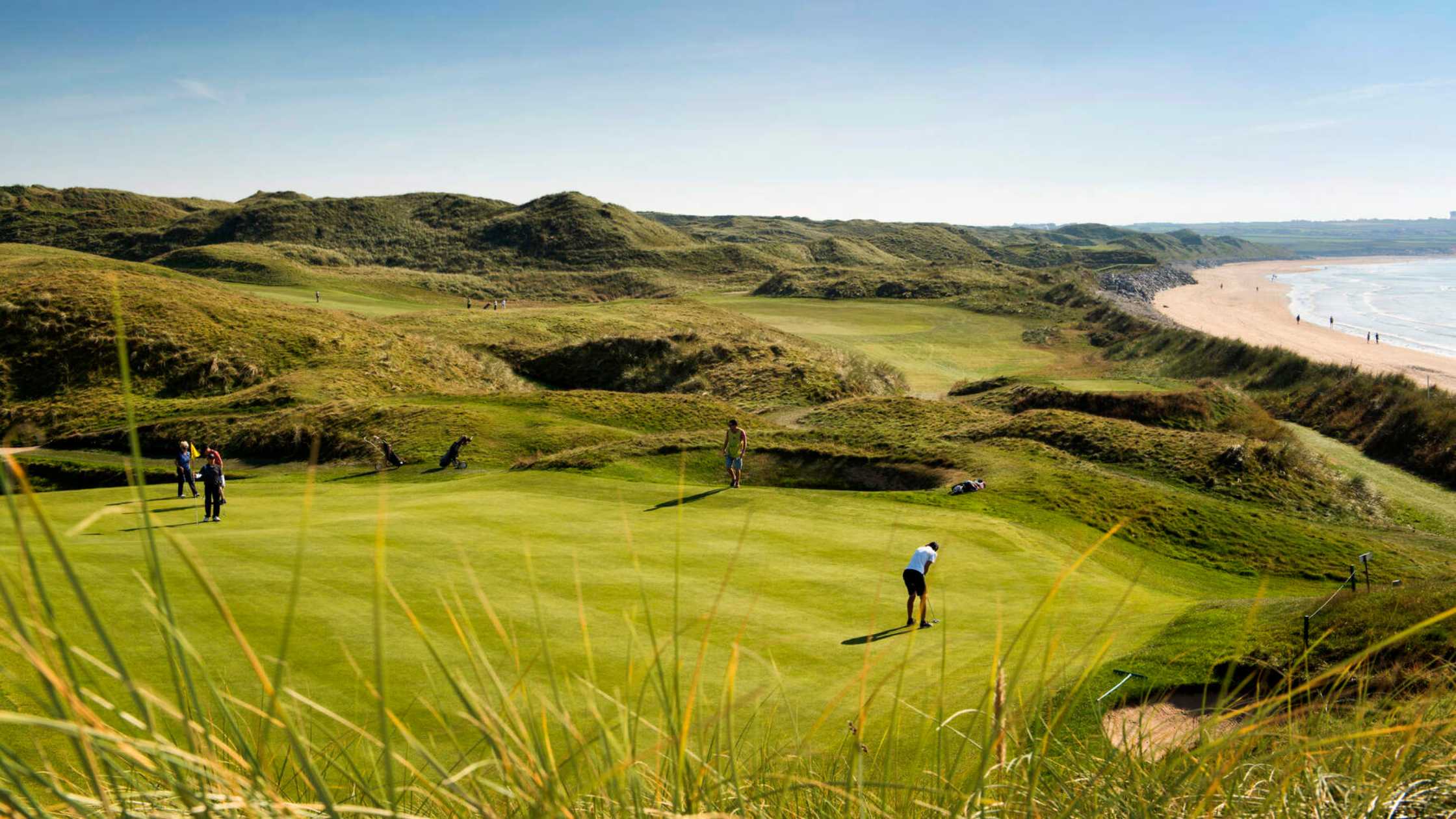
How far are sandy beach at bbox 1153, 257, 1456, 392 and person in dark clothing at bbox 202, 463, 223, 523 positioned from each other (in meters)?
56.2

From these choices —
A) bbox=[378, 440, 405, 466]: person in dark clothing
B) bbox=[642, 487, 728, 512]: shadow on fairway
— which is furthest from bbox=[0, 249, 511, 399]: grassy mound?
bbox=[642, 487, 728, 512]: shadow on fairway

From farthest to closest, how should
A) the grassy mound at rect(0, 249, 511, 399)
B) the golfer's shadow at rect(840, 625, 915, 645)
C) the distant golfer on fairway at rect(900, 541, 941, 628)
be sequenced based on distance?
1. the grassy mound at rect(0, 249, 511, 399)
2. the distant golfer on fairway at rect(900, 541, 941, 628)
3. the golfer's shadow at rect(840, 625, 915, 645)

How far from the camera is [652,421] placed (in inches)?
1582

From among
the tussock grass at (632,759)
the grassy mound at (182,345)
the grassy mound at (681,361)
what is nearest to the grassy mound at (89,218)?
the grassy mound at (182,345)

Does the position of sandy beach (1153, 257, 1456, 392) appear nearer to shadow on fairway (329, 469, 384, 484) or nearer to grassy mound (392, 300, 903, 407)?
grassy mound (392, 300, 903, 407)

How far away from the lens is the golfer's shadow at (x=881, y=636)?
11.4 m

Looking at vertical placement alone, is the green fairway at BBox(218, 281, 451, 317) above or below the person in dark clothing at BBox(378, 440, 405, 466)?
above

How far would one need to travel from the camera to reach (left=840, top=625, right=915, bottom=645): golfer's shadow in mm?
11359

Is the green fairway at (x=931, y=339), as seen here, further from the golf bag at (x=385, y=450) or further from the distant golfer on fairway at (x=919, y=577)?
the distant golfer on fairway at (x=919, y=577)

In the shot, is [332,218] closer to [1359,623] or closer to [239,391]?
[239,391]

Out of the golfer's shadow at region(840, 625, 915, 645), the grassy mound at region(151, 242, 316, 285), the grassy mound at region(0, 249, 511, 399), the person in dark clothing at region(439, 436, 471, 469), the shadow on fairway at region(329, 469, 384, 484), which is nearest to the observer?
the golfer's shadow at region(840, 625, 915, 645)

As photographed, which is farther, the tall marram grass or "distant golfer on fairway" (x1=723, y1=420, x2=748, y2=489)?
"distant golfer on fairway" (x1=723, y1=420, x2=748, y2=489)

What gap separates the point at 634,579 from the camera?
1359 centimetres

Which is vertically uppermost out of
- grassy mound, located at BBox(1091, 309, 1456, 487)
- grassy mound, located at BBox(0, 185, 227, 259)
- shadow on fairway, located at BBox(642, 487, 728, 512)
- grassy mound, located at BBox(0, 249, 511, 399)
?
grassy mound, located at BBox(0, 185, 227, 259)
